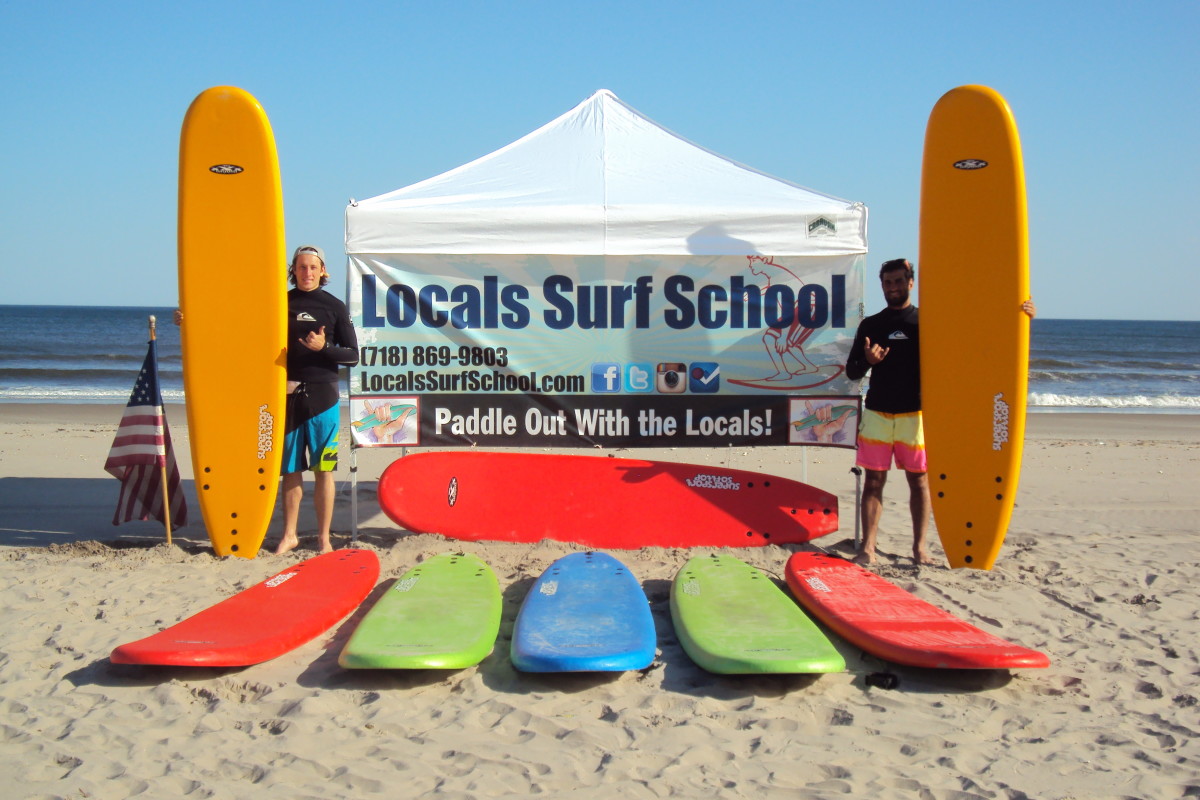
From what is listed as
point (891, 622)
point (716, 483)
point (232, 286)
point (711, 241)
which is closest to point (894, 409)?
point (716, 483)

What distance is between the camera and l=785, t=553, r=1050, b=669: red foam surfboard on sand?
2850 mm

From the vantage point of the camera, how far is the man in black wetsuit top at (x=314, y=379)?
4344 millimetres

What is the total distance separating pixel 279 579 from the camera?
3.75 meters

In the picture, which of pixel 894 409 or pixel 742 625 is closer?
pixel 742 625

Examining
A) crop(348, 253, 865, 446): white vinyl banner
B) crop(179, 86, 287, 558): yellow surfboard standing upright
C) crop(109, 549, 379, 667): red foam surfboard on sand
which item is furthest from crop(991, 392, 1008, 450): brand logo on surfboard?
crop(179, 86, 287, 558): yellow surfboard standing upright

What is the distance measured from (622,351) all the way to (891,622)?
2.12m

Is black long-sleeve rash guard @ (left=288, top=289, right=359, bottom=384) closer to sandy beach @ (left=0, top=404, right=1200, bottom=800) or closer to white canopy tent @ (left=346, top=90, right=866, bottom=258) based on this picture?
white canopy tent @ (left=346, top=90, right=866, bottom=258)

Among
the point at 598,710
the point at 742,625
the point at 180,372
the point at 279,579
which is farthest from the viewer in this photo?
the point at 180,372

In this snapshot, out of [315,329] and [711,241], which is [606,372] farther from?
[315,329]

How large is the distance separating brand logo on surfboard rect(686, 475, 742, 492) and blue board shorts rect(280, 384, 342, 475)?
6.34 feet

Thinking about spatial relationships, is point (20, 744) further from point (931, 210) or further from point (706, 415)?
point (931, 210)

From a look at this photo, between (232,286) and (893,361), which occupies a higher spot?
(232,286)

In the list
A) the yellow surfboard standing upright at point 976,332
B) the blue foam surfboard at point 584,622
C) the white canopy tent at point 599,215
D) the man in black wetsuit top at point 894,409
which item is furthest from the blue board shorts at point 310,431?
the yellow surfboard standing upright at point 976,332

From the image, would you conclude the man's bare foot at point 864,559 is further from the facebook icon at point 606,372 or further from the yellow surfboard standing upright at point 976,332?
the facebook icon at point 606,372
